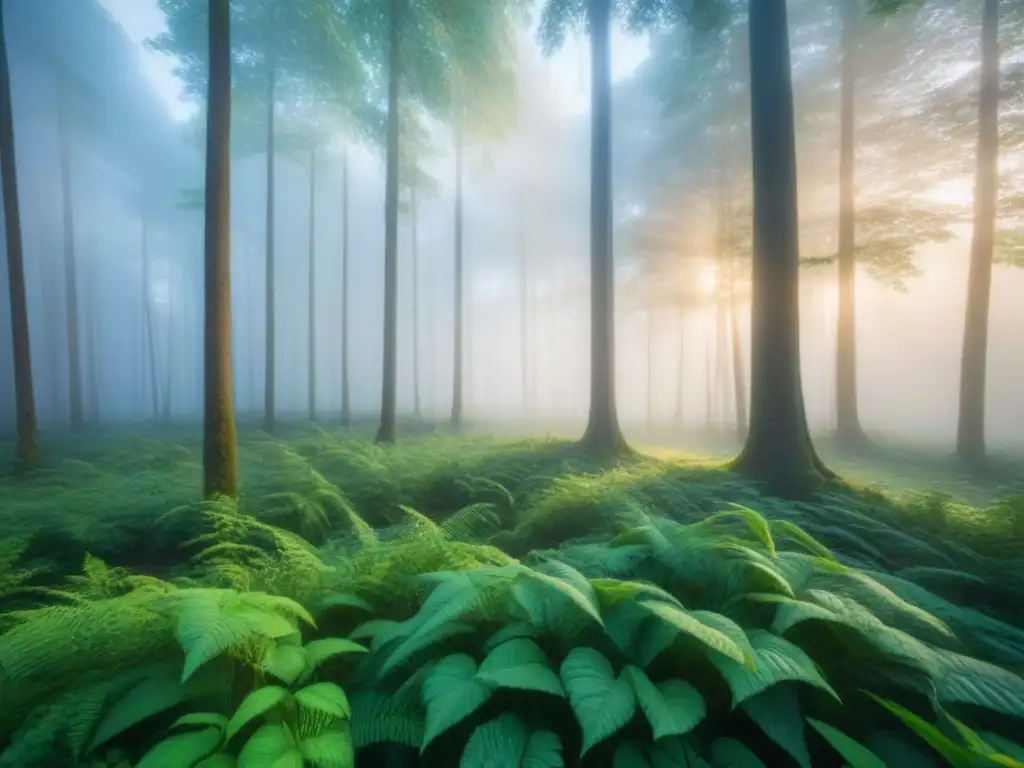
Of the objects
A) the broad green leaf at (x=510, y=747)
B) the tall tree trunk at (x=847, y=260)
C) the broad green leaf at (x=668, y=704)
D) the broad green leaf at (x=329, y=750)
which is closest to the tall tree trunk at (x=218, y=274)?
the broad green leaf at (x=329, y=750)

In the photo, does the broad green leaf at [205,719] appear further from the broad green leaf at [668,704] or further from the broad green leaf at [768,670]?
the broad green leaf at [768,670]

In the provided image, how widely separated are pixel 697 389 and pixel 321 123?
3396 centimetres

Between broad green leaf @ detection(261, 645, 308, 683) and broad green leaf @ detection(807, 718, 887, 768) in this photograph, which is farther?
broad green leaf @ detection(261, 645, 308, 683)

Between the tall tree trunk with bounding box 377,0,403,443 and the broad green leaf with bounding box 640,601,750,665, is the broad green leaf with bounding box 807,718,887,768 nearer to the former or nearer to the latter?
the broad green leaf with bounding box 640,601,750,665

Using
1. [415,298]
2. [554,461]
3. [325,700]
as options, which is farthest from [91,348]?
[325,700]

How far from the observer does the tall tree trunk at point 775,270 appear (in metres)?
6.52

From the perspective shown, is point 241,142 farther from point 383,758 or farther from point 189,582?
point 383,758

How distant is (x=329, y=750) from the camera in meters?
1.37

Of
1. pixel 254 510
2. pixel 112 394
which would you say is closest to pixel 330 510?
pixel 254 510

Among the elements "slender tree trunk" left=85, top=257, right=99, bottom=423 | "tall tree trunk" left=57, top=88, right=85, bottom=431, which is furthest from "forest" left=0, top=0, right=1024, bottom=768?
"slender tree trunk" left=85, top=257, right=99, bottom=423

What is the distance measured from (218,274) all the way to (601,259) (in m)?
7.88

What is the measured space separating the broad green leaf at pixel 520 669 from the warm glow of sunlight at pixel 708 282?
19.6m

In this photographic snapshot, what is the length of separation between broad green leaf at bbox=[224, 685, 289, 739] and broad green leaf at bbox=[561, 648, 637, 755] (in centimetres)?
98

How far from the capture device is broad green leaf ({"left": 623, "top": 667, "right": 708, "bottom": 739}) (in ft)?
4.40
